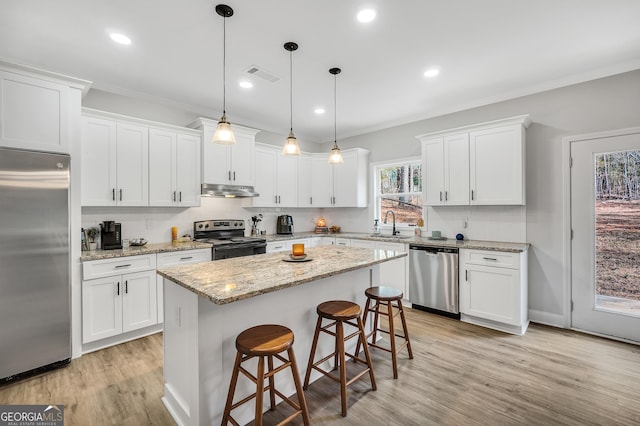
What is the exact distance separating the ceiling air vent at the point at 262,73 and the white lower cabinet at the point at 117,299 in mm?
2250

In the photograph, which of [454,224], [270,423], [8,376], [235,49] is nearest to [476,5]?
[235,49]

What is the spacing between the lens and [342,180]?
17.1 feet

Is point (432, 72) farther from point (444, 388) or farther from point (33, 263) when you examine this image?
point (33, 263)

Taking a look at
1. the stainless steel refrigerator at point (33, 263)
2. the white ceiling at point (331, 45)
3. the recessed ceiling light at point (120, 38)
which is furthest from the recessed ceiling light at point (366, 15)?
the stainless steel refrigerator at point (33, 263)

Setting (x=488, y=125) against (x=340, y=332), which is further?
(x=488, y=125)

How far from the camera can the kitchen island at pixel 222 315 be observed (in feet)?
5.46

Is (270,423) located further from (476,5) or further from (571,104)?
(571,104)

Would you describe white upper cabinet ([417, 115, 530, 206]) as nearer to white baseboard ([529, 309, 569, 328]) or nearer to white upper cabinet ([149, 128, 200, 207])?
white baseboard ([529, 309, 569, 328])

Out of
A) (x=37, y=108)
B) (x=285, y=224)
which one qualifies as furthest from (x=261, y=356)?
(x=285, y=224)

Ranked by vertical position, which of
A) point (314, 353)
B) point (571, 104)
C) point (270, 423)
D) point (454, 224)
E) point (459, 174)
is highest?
point (571, 104)

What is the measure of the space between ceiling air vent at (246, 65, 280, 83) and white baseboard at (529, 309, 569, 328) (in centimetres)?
407

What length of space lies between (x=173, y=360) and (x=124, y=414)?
0.51 meters

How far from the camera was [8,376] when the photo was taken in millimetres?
2342

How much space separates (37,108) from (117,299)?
73.5 inches
